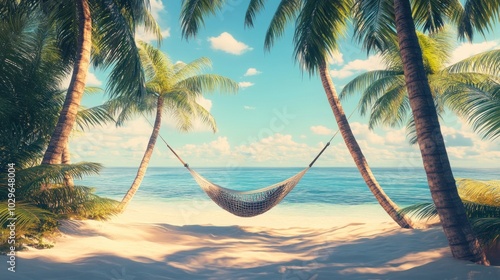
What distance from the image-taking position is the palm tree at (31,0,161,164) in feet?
11.5

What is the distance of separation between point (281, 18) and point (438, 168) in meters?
3.52

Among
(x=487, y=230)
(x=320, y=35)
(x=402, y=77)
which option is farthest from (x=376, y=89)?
(x=487, y=230)

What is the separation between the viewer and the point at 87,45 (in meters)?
3.70

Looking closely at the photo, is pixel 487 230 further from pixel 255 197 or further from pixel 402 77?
pixel 402 77

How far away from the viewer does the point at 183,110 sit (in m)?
7.71

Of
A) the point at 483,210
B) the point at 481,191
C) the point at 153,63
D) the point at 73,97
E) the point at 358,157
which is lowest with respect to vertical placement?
the point at 483,210

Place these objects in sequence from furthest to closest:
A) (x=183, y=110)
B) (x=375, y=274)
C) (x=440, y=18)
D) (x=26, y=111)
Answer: (x=183, y=110) < (x=26, y=111) < (x=440, y=18) < (x=375, y=274)

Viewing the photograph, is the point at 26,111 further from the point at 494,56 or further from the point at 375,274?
the point at 494,56

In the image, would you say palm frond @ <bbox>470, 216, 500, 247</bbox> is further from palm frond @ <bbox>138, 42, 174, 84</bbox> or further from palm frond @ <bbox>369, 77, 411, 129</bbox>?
palm frond @ <bbox>138, 42, 174, 84</bbox>

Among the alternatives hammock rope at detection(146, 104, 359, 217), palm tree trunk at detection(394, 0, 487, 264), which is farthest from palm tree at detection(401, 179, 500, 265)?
hammock rope at detection(146, 104, 359, 217)

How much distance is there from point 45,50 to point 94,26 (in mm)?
773

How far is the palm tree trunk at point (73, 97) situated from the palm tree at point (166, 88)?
3108mm

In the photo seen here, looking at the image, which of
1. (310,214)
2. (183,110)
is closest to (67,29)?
(183,110)

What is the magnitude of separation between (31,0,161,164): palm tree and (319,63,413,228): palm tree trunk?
255 cm
